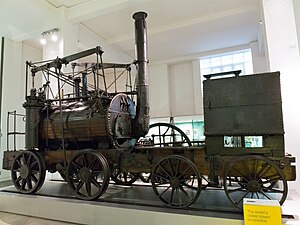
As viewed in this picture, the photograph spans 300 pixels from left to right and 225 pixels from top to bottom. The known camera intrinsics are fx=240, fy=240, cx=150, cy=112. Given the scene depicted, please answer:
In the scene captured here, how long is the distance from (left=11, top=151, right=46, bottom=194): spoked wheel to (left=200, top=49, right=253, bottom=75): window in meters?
8.76

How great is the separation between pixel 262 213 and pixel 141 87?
2.91m

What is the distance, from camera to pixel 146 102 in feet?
15.0

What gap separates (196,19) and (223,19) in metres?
0.87

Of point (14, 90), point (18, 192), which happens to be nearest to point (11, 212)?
point (18, 192)

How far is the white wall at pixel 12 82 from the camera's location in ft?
26.7

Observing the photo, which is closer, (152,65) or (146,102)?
(146,102)

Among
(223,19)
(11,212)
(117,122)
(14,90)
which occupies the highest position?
(223,19)

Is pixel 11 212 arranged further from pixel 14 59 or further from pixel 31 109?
pixel 14 59

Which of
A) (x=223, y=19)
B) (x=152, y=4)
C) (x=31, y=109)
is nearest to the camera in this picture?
(x=31, y=109)

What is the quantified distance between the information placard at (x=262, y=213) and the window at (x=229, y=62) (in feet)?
29.0

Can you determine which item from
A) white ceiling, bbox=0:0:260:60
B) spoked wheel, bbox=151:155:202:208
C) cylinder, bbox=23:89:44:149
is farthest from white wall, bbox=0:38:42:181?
spoked wheel, bbox=151:155:202:208

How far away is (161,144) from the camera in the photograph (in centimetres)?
418

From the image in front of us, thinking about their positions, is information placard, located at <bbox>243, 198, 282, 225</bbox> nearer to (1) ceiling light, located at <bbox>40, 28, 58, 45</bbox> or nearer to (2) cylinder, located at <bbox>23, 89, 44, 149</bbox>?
(2) cylinder, located at <bbox>23, 89, 44, 149</bbox>

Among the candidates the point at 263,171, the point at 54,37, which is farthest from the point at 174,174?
the point at 54,37
